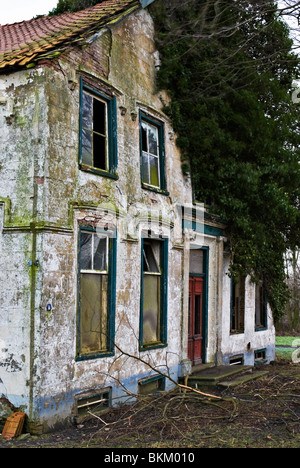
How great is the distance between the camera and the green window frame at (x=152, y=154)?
12008 mm

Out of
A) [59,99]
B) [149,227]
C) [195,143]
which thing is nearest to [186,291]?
[149,227]

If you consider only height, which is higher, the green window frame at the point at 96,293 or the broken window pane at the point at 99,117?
the broken window pane at the point at 99,117

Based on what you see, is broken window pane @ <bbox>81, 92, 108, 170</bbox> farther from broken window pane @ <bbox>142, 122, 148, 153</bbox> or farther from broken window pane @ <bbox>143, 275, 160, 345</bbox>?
broken window pane @ <bbox>143, 275, 160, 345</bbox>

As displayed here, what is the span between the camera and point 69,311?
9281mm

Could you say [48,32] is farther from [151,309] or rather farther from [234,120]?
[151,309]

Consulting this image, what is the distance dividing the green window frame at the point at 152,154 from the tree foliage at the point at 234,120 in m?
0.68

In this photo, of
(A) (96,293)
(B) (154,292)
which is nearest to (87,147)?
(A) (96,293)

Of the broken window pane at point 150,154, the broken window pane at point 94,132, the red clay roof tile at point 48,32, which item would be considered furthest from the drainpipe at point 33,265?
the broken window pane at point 150,154

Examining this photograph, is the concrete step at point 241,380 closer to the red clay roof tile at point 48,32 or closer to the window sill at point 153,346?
the window sill at point 153,346

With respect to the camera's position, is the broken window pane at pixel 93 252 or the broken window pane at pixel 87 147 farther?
the broken window pane at pixel 87 147

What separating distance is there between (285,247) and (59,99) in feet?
34.3

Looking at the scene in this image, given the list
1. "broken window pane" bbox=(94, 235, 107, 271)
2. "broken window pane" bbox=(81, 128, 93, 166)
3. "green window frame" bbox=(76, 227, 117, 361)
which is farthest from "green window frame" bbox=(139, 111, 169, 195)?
"green window frame" bbox=(76, 227, 117, 361)

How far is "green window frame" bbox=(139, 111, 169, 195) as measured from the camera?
1201 cm

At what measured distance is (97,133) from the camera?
10.5 m
